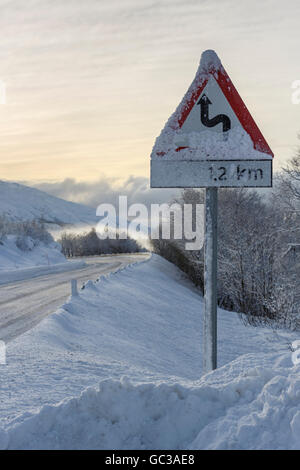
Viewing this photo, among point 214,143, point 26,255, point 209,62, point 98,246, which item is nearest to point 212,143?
point 214,143

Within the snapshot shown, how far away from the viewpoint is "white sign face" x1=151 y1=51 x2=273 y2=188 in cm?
411

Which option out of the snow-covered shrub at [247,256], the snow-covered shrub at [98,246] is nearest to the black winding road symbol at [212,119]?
the snow-covered shrub at [247,256]

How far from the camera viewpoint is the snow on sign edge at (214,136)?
410 cm

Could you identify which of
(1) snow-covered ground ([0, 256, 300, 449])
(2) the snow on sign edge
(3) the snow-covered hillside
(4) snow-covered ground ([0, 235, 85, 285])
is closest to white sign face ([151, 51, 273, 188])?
(2) the snow on sign edge

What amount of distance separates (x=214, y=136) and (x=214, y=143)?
2.6 inches

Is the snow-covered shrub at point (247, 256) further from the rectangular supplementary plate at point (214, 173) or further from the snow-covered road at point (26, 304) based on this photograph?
the rectangular supplementary plate at point (214, 173)

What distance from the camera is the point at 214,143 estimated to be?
411 cm

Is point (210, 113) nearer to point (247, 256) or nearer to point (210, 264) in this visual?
point (210, 264)

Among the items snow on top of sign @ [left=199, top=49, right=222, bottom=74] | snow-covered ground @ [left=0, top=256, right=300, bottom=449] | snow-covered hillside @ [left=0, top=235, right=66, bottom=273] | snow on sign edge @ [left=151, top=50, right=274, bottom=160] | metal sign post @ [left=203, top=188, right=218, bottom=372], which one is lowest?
snow-covered hillside @ [left=0, top=235, right=66, bottom=273]

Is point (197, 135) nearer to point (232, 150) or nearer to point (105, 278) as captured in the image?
point (232, 150)

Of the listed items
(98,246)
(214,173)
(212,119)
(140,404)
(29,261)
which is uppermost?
(212,119)

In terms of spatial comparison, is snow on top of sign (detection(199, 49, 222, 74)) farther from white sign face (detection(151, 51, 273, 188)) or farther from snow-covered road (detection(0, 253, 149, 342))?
snow-covered road (detection(0, 253, 149, 342))

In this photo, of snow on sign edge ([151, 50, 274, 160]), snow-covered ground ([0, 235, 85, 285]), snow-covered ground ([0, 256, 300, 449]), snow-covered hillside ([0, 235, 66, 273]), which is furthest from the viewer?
snow-covered hillside ([0, 235, 66, 273])

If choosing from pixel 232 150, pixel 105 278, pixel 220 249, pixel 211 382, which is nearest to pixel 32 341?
pixel 211 382
